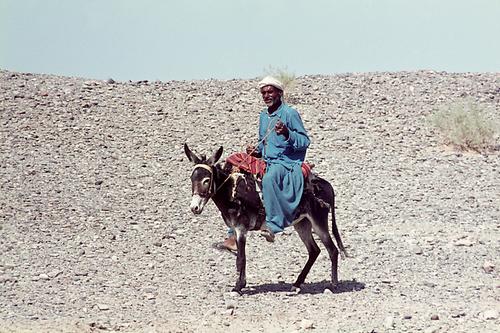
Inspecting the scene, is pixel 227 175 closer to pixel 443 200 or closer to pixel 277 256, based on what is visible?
pixel 277 256

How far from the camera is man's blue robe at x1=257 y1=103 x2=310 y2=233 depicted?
8852 millimetres

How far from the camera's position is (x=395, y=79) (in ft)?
69.9

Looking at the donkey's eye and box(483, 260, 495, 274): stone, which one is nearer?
the donkey's eye

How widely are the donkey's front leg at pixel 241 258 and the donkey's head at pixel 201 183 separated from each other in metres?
0.56

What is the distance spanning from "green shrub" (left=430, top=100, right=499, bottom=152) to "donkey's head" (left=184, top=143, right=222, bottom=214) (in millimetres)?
9325

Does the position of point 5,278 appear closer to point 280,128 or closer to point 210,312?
point 210,312

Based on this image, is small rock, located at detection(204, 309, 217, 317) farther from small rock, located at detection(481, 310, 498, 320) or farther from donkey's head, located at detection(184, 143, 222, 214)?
small rock, located at detection(481, 310, 498, 320)

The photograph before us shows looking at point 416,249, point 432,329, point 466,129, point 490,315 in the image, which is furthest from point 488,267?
point 466,129

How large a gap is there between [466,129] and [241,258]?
9165 mm

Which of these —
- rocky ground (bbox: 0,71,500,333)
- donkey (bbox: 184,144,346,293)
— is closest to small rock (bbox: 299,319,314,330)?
rocky ground (bbox: 0,71,500,333)

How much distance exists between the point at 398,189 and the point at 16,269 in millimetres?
6705

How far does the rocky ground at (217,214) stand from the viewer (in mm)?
8523

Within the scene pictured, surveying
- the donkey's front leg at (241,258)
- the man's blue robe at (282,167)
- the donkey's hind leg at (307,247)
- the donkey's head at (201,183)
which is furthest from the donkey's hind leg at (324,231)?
the donkey's head at (201,183)

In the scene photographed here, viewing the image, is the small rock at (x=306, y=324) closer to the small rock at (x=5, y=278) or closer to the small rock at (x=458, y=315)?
the small rock at (x=458, y=315)
